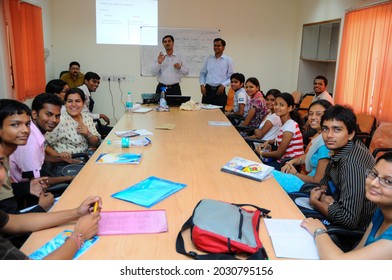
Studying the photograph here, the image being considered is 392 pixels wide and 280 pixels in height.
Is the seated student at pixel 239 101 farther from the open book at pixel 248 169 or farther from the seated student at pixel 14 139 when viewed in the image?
the seated student at pixel 14 139

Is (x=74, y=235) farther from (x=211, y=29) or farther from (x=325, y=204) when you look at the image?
(x=211, y=29)

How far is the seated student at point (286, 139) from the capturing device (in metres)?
2.85

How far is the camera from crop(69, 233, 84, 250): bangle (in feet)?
3.84

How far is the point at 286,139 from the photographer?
2.85m

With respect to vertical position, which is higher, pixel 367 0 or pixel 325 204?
pixel 367 0

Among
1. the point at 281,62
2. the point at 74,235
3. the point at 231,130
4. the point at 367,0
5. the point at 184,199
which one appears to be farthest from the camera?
the point at 281,62

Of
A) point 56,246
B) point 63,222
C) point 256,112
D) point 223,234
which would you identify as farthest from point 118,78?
point 223,234

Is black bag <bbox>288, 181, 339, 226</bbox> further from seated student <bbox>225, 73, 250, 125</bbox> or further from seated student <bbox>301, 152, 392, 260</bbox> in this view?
seated student <bbox>225, 73, 250, 125</bbox>

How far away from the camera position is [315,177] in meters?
2.22

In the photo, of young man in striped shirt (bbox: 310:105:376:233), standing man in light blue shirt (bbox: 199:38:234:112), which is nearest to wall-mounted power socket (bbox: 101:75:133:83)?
standing man in light blue shirt (bbox: 199:38:234:112)

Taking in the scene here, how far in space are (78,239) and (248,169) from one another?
1077mm

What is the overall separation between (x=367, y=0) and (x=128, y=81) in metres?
4.12

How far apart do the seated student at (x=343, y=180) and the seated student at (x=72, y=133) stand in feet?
5.92

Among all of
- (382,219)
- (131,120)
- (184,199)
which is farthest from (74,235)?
(131,120)
